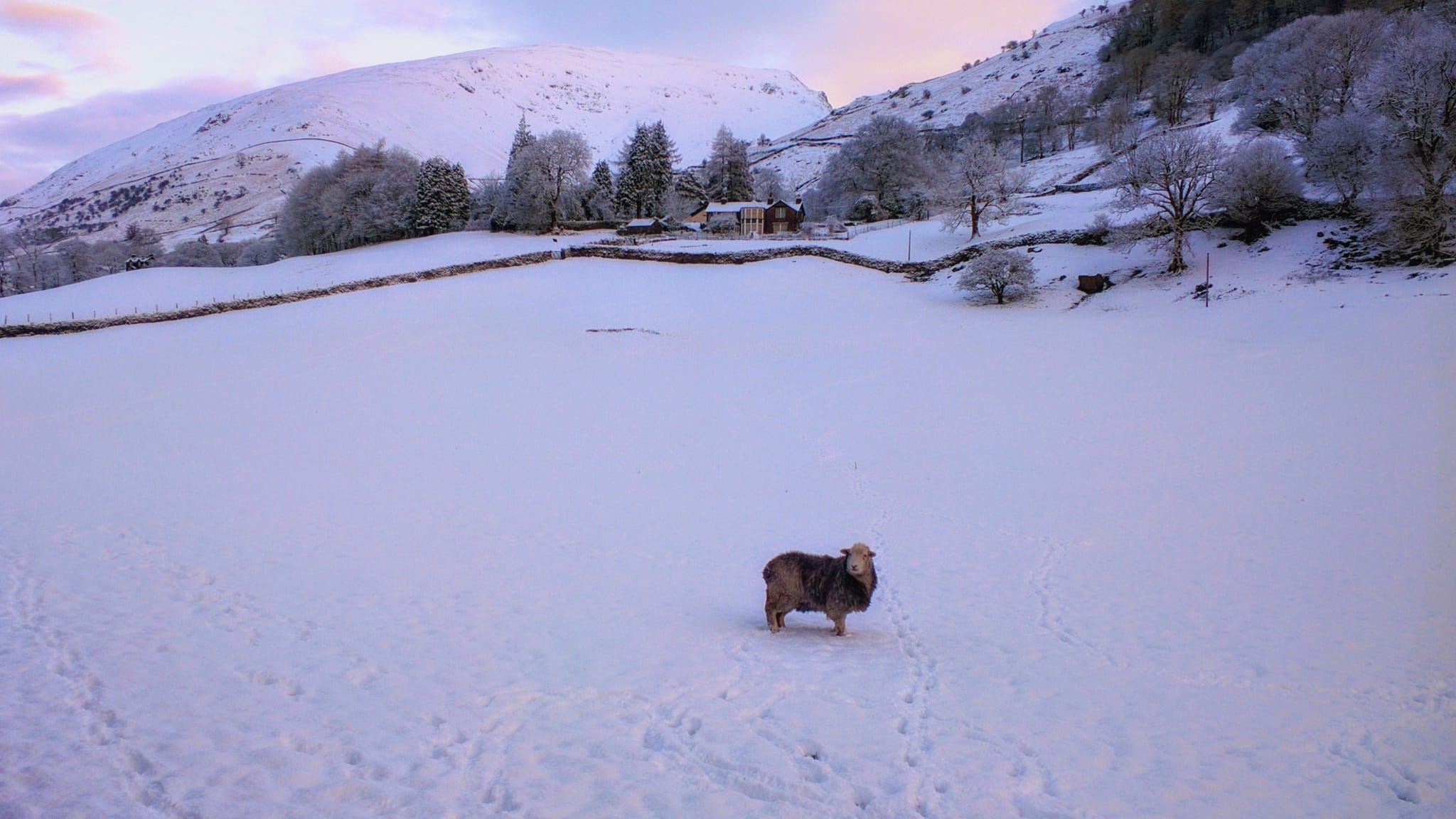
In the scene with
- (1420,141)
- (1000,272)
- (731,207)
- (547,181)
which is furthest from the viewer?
(731,207)

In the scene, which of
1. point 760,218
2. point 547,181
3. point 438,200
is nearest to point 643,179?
point 547,181

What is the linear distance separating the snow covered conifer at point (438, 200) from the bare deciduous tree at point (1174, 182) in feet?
168

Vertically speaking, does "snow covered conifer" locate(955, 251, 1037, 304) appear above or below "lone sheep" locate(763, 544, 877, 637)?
above

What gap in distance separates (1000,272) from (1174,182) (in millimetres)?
8840

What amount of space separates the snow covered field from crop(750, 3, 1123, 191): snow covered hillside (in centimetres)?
8379

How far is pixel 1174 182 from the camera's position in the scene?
32.6 m

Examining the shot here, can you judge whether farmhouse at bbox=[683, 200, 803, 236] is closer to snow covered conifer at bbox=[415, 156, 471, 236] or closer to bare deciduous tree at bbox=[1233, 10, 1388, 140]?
snow covered conifer at bbox=[415, 156, 471, 236]

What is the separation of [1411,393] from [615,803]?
68.7 feet

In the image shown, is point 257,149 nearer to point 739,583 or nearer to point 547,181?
point 547,181

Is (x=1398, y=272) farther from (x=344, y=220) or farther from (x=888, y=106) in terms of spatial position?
(x=888, y=106)

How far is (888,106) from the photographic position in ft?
431

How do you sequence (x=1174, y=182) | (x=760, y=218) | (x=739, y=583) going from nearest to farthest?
(x=739, y=583) < (x=1174, y=182) < (x=760, y=218)

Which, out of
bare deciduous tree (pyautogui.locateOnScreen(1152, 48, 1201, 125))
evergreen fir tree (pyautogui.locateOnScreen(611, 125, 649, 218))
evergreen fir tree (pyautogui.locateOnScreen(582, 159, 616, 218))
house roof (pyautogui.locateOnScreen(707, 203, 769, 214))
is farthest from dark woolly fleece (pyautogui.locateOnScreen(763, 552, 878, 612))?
bare deciduous tree (pyautogui.locateOnScreen(1152, 48, 1201, 125))

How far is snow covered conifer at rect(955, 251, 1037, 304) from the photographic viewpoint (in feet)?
112
